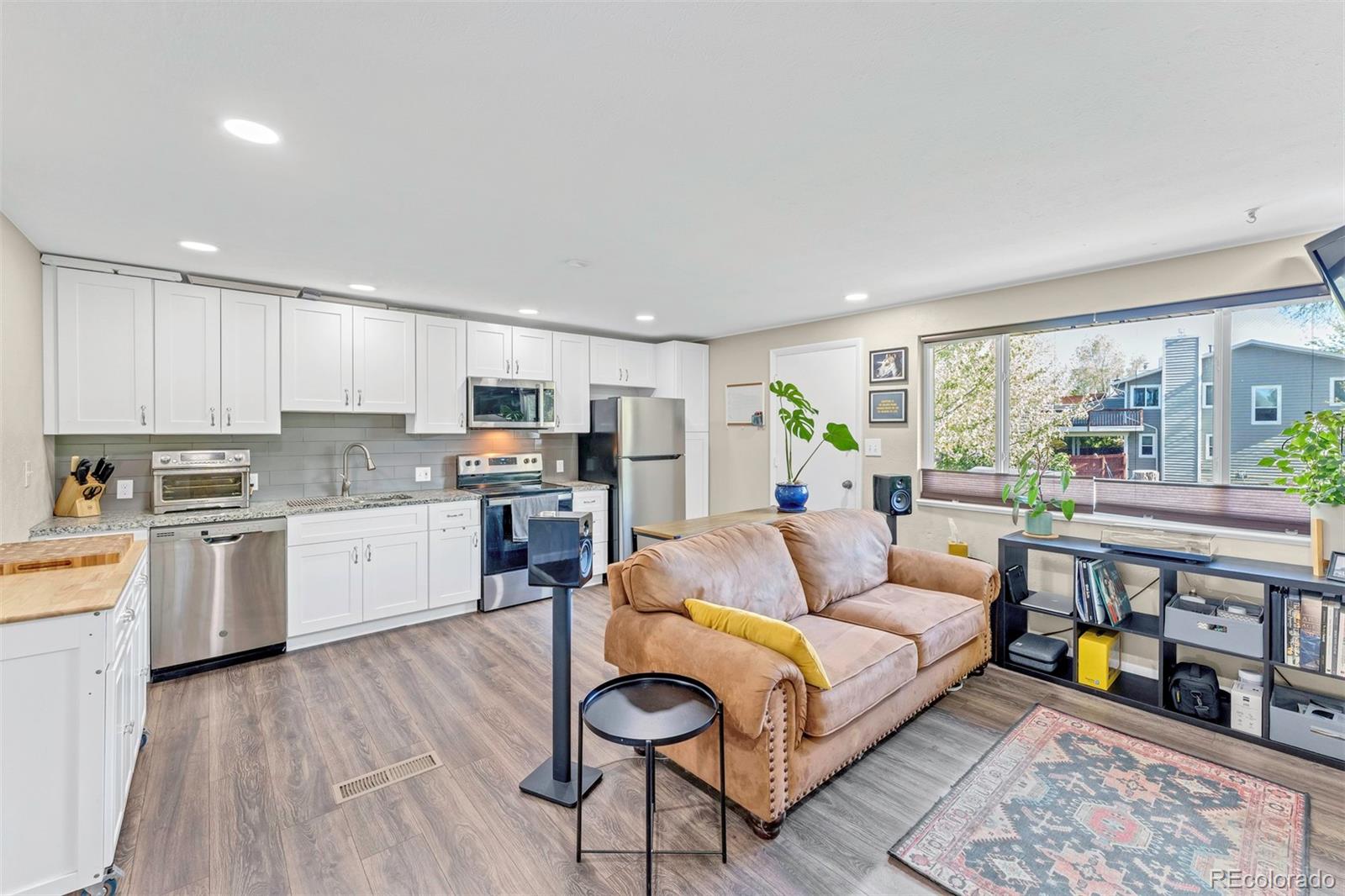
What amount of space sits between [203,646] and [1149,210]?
215 inches

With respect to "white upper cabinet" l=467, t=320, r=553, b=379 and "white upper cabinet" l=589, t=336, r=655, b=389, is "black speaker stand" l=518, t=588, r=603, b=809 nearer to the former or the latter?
"white upper cabinet" l=467, t=320, r=553, b=379

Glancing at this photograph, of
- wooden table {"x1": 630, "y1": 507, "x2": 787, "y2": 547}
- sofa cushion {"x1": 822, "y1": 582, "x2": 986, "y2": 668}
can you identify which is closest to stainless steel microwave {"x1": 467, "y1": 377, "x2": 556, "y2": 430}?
wooden table {"x1": 630, "y1": 507, "x2": 787, "y2": 547}

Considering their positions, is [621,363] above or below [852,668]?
above

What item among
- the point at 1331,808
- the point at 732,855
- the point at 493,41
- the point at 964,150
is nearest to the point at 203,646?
the point at 732,855

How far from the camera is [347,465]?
4.22 metres

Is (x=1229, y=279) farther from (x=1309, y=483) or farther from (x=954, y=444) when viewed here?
(x=954, y=444)

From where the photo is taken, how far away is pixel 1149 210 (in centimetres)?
250

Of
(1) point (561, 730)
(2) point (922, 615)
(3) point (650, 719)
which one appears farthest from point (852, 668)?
(1) point (561, 730)

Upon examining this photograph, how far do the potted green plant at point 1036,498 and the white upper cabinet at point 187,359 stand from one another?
16.7 feet

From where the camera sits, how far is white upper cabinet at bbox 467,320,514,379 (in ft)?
15.1

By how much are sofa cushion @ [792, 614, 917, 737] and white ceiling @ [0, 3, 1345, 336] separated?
1.91 meters

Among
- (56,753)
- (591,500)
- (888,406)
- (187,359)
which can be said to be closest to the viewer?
(56,753)

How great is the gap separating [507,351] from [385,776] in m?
3.32

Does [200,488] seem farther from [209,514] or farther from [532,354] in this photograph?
[532,354]
